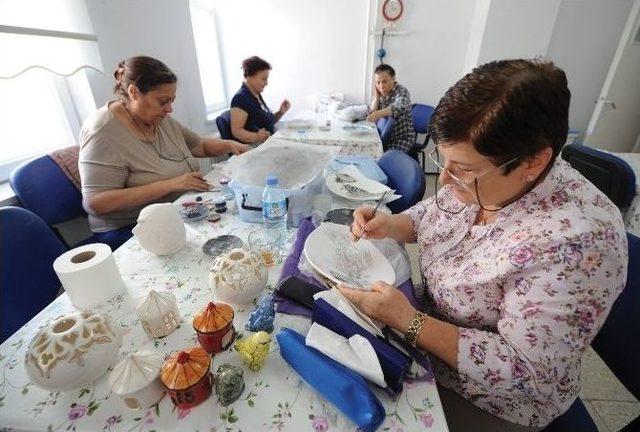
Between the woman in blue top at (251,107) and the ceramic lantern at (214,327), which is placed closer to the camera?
the ceramic lantern at (214,327)

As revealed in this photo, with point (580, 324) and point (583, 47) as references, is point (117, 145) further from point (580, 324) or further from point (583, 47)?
point (583, 47)

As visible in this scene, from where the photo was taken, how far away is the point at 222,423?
49cm

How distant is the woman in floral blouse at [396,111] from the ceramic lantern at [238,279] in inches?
89.2

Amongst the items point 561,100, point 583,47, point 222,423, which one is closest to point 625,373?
point 561,100

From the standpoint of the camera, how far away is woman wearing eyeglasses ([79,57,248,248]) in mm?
1175

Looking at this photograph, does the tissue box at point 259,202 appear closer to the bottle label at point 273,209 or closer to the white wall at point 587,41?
the bottle label at point 273,209

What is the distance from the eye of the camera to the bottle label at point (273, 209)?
102cm

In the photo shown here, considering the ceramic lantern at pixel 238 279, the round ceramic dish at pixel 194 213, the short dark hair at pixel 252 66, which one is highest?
the short dark hair at pixel 252 66

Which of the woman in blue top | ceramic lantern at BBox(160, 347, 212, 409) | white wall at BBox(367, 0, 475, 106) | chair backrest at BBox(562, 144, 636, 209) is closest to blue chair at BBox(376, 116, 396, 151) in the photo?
the woman in blue top

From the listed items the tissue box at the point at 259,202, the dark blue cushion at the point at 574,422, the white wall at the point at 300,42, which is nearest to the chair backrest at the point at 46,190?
the tissue box at the point at 259,202

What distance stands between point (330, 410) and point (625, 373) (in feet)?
2.30

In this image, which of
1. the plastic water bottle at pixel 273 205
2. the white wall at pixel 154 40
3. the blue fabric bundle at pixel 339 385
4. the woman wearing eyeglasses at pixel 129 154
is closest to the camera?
the blue fabric bundle at pixel 339 385

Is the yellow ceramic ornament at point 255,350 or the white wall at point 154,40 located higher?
the white wall at point 154,40

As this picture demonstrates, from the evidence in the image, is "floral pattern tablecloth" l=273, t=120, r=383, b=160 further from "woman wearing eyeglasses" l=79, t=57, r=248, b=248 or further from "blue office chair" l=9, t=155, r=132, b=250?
"blue office chair" l=9, t=155, r=132, b=250
